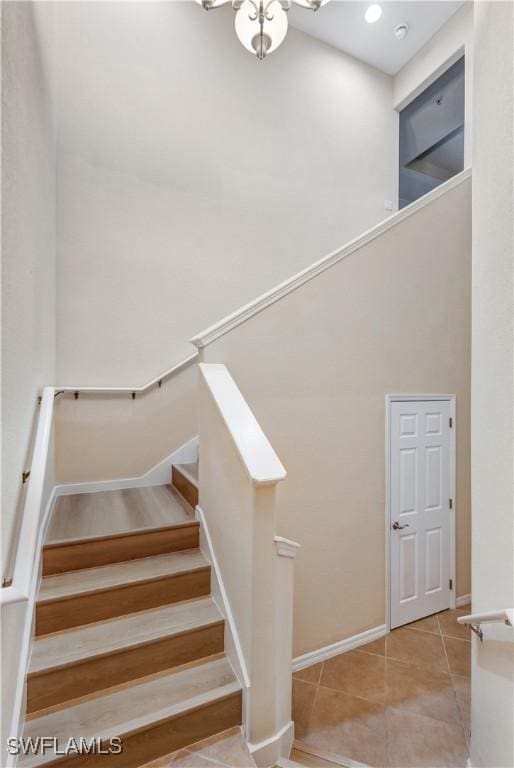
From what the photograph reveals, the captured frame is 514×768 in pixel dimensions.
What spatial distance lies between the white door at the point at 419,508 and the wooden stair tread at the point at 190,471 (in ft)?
5.58

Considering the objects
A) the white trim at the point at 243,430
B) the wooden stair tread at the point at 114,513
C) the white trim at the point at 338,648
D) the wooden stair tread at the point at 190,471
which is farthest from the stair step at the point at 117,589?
the white trim at the point at 338,648

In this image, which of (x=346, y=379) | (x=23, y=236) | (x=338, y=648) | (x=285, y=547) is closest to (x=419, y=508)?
(x=338, y=648)

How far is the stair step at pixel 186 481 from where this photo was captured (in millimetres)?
2674

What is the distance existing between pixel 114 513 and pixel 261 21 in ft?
11.8

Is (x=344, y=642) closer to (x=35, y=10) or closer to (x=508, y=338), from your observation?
(x=508, y=338)

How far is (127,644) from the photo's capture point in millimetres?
1781

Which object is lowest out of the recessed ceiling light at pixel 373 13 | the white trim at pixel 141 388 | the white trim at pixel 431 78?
the white trim at pixel 141 388

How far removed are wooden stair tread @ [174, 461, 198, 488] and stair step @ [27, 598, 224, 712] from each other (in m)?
0.88

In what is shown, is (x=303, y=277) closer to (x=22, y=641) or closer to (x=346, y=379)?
(x=346, y=379)

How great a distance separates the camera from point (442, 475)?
11.3ft

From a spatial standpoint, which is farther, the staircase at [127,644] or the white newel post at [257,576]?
the white newel post at [257,576]

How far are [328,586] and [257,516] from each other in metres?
1.59

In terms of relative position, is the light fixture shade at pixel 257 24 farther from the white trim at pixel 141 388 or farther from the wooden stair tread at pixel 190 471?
the wooden stair tread at pixel 190 471

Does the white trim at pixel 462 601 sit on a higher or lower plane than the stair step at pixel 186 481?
lower
